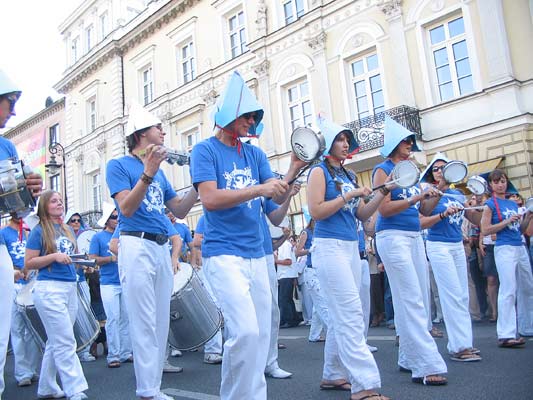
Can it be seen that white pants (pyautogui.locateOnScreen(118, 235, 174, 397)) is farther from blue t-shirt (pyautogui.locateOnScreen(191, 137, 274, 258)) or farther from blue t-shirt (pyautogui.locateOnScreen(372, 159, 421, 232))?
blue t-shirt (pyautogui.locateOnScreen(372, 159, 421, 232))

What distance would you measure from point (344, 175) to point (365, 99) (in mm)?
13782

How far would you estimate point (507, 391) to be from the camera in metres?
4.13

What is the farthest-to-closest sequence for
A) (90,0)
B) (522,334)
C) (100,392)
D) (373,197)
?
(90,0) < (522,334) < (100,392) < (373,197)

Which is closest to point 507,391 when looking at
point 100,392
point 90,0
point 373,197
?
point 373,197

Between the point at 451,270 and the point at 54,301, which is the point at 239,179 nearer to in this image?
the point at 54,301

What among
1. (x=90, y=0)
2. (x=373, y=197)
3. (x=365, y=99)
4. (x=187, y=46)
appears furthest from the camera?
(x=90, y=0)

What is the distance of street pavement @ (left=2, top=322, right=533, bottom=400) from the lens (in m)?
4.28

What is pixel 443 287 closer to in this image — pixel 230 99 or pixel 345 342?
pixel 345 342

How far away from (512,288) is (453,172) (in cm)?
189

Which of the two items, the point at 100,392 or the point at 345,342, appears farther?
the point at 100,392

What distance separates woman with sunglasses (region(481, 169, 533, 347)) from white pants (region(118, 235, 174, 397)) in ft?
13.6

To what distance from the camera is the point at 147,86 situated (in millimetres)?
27672

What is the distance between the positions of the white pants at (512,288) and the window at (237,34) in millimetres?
17447

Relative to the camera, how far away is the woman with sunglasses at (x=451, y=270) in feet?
17.9
